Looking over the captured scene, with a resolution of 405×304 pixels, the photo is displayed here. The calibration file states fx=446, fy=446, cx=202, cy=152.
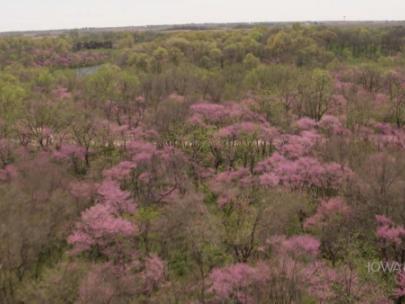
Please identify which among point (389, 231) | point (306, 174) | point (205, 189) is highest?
point (306, 174)

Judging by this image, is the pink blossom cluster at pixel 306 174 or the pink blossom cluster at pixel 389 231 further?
the pink blossom cluster at pixel 306 174

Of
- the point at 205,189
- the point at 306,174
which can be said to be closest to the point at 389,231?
the point at 306,174

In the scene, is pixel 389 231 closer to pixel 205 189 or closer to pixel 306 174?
pixel 306 174

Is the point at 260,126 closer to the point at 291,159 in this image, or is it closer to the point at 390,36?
the point at 291,159

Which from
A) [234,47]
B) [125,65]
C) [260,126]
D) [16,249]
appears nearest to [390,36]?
[234,47]

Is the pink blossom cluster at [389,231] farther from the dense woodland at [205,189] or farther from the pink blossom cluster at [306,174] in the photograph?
the pink blossom cluster at [306,174]

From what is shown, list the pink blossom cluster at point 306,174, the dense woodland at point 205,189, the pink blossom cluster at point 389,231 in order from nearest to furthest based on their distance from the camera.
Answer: the dense woodland at point 205,189 → the pink blossom cluster at point 389,231 → the pink blossom cluster at point 306,174

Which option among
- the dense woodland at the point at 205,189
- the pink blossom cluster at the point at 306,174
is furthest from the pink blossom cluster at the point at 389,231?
the pink blossom cluster at the point at 306,174

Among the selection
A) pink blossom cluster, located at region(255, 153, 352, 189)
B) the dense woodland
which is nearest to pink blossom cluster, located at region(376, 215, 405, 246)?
the dense woodland
